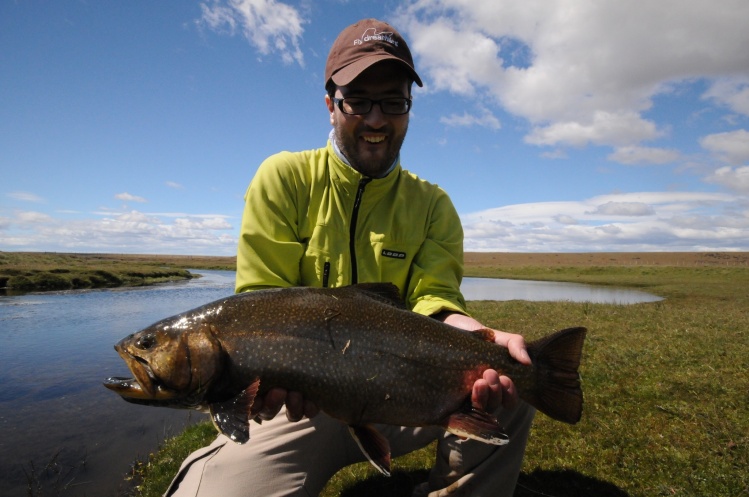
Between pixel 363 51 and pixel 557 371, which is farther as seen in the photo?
pixel 363 51

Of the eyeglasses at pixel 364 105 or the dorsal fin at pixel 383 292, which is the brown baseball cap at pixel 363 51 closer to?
the eyeglasses at pixel 364 105

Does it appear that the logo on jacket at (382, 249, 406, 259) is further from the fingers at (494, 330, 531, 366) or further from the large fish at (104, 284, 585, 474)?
the fingers at (494, 330, 531, 366)

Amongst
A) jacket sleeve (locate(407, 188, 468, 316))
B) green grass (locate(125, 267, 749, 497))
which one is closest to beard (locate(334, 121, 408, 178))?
jacket sleeve (locate(407, 188, 468, 316))

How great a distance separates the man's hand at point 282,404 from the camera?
3.08 m

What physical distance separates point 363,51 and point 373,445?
3.24m

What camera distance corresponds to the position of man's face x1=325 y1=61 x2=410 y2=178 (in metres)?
4.18

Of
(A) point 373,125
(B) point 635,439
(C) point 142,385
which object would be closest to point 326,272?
(A) point 373,125

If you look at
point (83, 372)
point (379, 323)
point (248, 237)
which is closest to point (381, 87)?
point (248, 237)

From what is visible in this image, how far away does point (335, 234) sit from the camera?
13.9 feet

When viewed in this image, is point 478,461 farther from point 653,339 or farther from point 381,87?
point 653,339

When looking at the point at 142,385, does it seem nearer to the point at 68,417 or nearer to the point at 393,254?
the point at 393,254

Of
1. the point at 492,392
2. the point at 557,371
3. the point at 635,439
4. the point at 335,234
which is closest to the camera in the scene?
the point at 492,392

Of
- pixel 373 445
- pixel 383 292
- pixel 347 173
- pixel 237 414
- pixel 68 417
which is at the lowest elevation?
pixel 68 417

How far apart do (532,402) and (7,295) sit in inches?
1534
